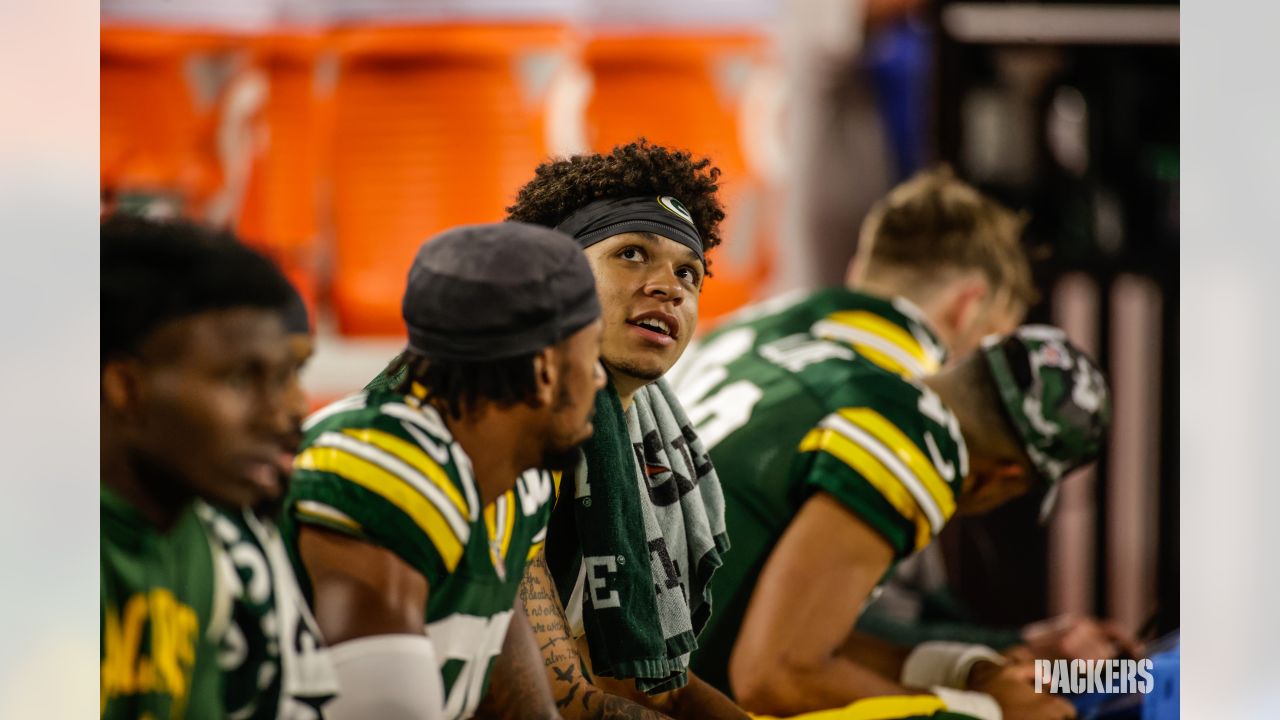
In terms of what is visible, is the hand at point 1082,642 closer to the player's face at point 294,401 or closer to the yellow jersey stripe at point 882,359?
the yellow jersey stripe at point 882,359

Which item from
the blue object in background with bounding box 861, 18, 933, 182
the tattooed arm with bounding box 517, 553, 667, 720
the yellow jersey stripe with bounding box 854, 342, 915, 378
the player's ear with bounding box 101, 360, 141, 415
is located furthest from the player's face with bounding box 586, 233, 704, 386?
the blue object in background with bounding box 861, 18, 933, 182

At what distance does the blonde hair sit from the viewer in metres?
2.16

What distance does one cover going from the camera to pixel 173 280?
1.24 m

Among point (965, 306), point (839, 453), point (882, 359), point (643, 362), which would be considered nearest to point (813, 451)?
point (839, 453)

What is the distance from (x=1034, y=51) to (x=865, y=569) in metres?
1.60

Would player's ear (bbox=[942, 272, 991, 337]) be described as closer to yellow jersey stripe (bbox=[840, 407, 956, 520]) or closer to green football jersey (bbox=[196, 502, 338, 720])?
yellow jersey stripe (bbox=[840, 407, 956, 520])

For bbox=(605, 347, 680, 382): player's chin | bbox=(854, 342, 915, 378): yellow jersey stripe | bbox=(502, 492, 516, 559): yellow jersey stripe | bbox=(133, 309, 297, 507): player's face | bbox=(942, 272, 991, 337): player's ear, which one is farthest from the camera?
bbox=(942, 272, 991, 337): player's ear

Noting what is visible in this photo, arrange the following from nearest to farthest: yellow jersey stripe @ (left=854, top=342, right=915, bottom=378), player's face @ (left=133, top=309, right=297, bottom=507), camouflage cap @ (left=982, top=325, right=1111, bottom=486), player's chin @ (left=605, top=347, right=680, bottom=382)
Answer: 1. player's face @ (left=133, top=309, right=297, bottom=507)
2. player's chin @ (left=605, top=347, right=680, bottom=382)
3. camouflage cap @ (left=982, top=325, right=1111, bottom=486)
4. yellow jersey stripe @ (left=854, top=342, right=915, bottom=378)

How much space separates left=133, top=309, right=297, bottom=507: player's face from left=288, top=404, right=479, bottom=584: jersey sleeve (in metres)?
0.03

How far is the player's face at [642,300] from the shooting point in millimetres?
1420

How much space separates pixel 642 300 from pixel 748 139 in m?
0.85

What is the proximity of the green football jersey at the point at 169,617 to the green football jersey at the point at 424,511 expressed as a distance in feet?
0.26
